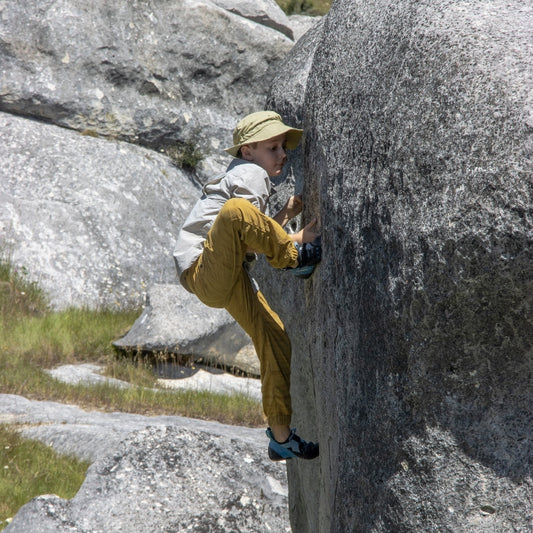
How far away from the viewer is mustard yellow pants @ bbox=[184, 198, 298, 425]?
3.66 meters

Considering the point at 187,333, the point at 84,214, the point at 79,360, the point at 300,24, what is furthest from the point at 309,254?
the point at 300,24

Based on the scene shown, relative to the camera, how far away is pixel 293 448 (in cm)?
410

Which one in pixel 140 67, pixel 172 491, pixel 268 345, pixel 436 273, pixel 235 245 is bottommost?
pixel 172 491

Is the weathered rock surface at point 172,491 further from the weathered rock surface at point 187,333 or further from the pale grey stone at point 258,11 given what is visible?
the pale grey stone at point 258,11

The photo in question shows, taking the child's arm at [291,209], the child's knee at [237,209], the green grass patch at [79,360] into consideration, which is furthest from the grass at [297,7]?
the child's knee at [237,209]

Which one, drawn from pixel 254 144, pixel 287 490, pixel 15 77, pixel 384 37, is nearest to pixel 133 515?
pixel 287 490

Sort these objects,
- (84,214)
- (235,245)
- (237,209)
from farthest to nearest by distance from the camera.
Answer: (84,214), (235,245), (237,209)

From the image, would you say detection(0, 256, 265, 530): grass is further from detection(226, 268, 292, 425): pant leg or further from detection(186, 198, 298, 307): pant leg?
detection(186, 198, 298, 307): pant leg

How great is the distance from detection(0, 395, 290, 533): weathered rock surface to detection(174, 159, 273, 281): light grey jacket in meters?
1.99

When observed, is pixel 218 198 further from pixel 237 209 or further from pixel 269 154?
pixel 237 209

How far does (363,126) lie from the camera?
3195 mm

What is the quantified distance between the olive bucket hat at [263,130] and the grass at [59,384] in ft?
11.4

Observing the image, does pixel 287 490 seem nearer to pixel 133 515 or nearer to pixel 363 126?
pixel 133 515

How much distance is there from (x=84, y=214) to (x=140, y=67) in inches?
110
